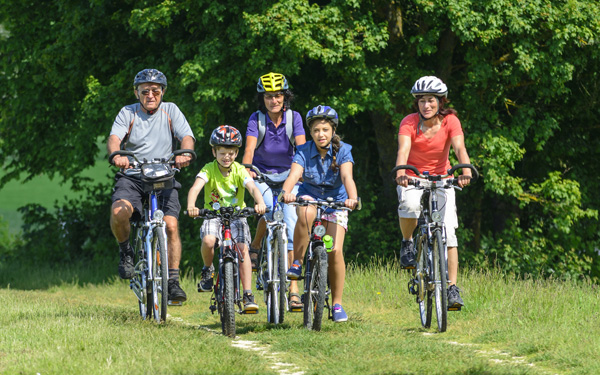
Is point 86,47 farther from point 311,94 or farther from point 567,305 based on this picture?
point 567,305

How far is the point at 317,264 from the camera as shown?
732 cm

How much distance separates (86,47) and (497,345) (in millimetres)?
12603

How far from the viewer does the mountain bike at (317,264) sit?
7266 millimetres

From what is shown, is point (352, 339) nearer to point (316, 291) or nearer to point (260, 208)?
point (316, 291)

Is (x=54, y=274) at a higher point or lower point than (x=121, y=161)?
lower

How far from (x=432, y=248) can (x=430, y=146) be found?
977mm

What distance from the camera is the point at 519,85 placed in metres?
15.9

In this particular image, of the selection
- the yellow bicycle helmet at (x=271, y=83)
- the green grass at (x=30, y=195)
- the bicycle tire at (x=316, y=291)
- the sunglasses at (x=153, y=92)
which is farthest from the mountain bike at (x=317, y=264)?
the green grass at (x=30, y=195)

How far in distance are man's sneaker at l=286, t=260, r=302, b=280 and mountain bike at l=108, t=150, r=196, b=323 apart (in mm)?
1091

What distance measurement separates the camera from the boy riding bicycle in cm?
741

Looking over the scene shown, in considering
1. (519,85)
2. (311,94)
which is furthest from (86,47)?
(519,85)

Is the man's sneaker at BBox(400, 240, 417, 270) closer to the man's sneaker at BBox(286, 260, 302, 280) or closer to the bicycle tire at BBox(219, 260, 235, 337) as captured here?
the man's sneaker at BBox(286, 260, 302, 280)

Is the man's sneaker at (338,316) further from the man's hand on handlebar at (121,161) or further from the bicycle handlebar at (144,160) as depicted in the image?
the man's hand on handlebar at (121,161)

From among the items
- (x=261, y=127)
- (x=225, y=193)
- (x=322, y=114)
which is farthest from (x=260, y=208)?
(x=261, y=127)
